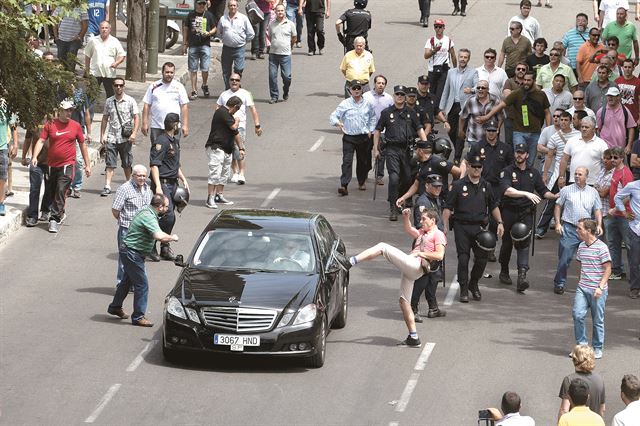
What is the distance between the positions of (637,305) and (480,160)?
9.46 feet

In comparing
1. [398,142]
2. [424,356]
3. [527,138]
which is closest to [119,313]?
[424,356]

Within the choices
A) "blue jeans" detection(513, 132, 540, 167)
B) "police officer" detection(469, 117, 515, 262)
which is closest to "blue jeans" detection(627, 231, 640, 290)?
"police officer" detection(469, 117, 515, 262)

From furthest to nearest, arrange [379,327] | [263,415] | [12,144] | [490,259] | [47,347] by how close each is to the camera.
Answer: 1. [12,144]
2. [490,259]
3. [379,327]
4. [47,347]
5. [263,415]

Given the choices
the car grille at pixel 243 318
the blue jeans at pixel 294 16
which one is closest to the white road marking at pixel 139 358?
the car grille at pixel 243 318

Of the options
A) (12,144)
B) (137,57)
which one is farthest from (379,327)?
(137,57)

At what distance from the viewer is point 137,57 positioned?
3200 centimetres

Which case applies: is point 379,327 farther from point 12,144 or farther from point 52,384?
point 12,144

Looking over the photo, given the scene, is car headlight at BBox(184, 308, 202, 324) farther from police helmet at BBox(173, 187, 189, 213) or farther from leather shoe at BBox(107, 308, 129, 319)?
police helmet at BBox(173, 187, 189, 213)

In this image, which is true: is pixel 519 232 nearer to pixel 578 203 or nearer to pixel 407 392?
pixel 578 203

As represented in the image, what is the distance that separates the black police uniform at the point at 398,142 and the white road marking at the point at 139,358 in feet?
24.5

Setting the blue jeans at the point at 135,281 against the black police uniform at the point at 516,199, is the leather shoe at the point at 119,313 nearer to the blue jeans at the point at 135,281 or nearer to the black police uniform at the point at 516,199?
the blue jeans at the point at 135,281

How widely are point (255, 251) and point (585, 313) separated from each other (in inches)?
155

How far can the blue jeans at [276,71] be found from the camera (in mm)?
31938

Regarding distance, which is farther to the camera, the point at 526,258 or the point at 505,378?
the point at 526,258
